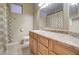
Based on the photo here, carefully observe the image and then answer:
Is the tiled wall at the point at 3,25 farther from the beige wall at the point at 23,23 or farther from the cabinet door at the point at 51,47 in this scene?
the cabinet door at the point at 51,47

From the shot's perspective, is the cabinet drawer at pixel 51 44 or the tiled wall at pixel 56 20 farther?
the tiled wall at pixel 56 20

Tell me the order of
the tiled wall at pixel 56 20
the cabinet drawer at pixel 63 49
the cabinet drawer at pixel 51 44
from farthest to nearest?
→ 1. the tiled wall at pixel 56 20
2. the cabinet drawer at pixel 51 44
3. the cabinet drawer at pixel 63 49

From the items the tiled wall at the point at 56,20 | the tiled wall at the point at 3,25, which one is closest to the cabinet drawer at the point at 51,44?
the tiled wall at the point at 56,20

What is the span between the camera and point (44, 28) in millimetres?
1678

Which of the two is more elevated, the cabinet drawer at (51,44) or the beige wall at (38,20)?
the beige wall at (38,20)

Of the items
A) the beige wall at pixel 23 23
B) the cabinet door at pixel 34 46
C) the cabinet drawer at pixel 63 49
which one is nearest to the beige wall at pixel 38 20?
the beige wall at pixel 23 23

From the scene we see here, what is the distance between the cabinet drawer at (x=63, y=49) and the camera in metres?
1.26

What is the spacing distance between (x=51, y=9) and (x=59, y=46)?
56 centimetres

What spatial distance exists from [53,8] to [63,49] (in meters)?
0.61

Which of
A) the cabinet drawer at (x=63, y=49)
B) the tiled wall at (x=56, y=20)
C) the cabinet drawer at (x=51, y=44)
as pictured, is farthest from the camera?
the tiled wall at (x=56, y=20)

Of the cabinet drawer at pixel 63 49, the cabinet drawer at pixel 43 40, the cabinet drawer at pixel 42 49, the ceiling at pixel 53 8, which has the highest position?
the ceiling at pixel 53 8

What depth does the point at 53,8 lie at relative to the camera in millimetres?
1671
